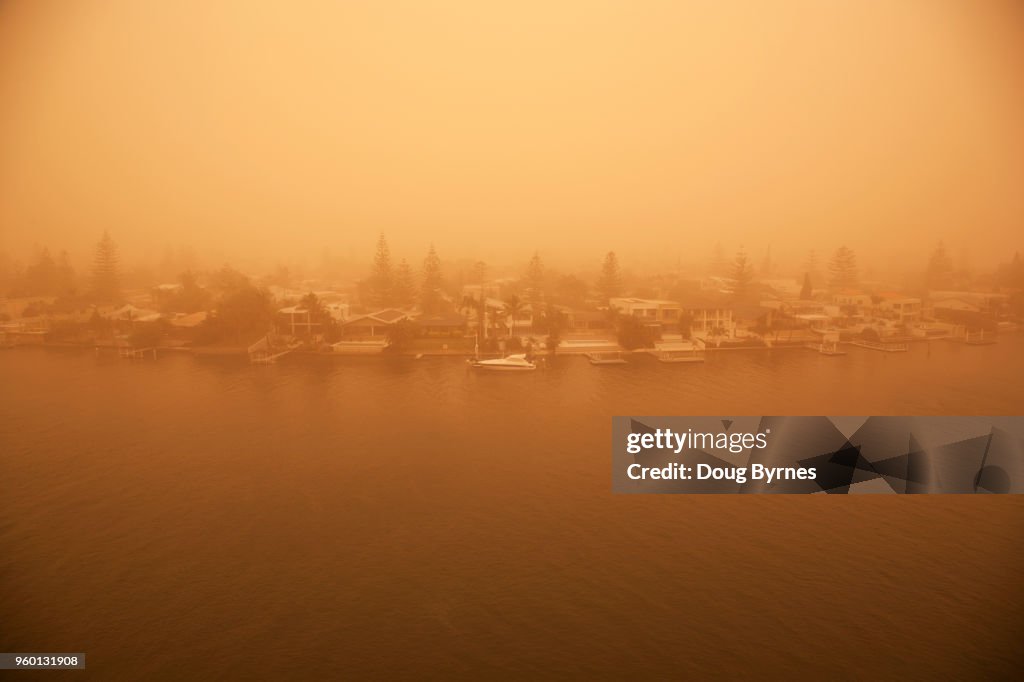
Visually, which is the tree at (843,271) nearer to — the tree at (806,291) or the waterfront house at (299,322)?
the tree at (806,291)

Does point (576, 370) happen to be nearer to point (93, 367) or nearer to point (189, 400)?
point (189, 400)

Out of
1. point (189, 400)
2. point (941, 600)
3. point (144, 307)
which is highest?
point (144, 307)

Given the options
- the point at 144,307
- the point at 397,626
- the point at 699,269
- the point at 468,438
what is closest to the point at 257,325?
the point at 144,307

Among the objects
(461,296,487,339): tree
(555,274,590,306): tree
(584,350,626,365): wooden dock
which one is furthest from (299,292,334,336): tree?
(555,274,590,306): tree

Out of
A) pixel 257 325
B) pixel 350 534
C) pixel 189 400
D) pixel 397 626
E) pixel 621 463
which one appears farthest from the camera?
pixel 257 325

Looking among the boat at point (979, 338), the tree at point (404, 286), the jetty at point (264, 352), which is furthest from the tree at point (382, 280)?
the boat at point (979, 338)

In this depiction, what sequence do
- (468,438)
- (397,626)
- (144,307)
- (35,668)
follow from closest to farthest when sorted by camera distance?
(35,668)
(397,626)
(468,438)
(144,307)
